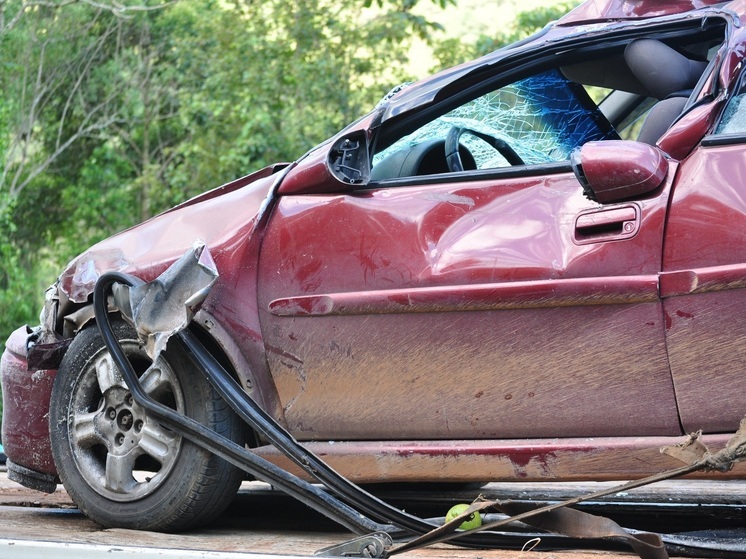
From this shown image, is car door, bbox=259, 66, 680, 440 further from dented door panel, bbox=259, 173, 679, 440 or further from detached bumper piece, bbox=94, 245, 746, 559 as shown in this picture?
detached bumper piece, bbox=94, 245, 746, 559

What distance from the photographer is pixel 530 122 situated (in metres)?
3.91

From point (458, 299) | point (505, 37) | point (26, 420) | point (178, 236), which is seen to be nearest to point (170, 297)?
point (178, 236)

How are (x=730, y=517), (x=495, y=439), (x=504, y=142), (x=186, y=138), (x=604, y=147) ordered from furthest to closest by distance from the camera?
(x=186, y=138), (x=504, y=142), (x=730, y=517), (x=495, y=439), (x=604, y=147)

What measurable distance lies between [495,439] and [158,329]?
1125mm

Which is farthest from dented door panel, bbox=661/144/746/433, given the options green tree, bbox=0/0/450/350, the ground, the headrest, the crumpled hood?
green tree, bbox=0/0/450/350

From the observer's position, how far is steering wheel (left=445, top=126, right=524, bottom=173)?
12.3ft

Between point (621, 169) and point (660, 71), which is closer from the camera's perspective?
point (621, 169)

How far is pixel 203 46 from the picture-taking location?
15.3 meters

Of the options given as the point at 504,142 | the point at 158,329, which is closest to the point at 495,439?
the point at 158,329

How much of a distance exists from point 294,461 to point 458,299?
28.3 inches

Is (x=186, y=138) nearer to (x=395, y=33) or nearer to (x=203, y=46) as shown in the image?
(x=203, y=46)

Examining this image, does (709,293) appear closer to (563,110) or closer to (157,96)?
(563,110)

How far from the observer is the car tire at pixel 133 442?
3334 millimetres

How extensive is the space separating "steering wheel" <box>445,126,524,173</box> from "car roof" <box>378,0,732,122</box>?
31cm
